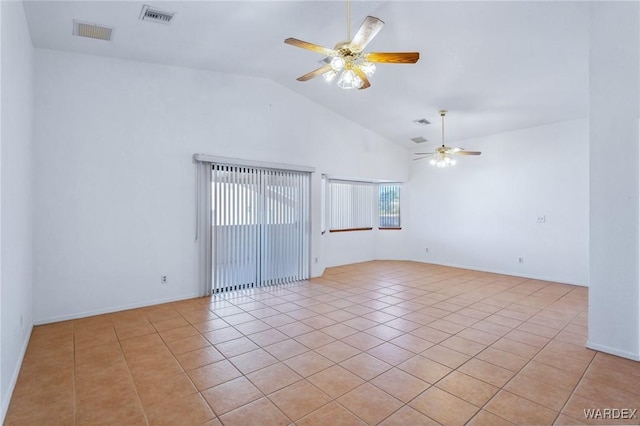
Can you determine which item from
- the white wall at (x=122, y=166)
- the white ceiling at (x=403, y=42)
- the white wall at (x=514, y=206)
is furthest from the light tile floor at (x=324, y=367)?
the white ceiling at (x=403, y=42)

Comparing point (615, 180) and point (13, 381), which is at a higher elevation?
point (615, 180)

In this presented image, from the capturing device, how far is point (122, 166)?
172 inches

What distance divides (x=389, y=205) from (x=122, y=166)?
647cm

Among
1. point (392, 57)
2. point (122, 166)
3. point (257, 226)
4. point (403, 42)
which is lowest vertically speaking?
point (257, 226)

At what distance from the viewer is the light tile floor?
Answer: 2.22 m

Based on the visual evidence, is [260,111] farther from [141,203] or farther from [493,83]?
[493,83]

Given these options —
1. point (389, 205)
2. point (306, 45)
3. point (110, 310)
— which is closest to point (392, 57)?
point (306, 45)

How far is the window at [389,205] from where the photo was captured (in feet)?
29.0

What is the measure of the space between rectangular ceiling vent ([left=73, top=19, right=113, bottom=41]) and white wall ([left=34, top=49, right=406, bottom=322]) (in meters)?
0.54

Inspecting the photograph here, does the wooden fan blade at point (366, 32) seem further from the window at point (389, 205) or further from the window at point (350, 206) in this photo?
the window at point (389, 205)

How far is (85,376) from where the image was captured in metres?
2.70

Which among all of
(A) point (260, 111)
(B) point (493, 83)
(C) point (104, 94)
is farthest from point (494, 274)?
(C) point (104, 94)

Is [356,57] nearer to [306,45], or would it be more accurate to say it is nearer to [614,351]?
[306,45]

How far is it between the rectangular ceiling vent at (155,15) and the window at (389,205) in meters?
6.44
